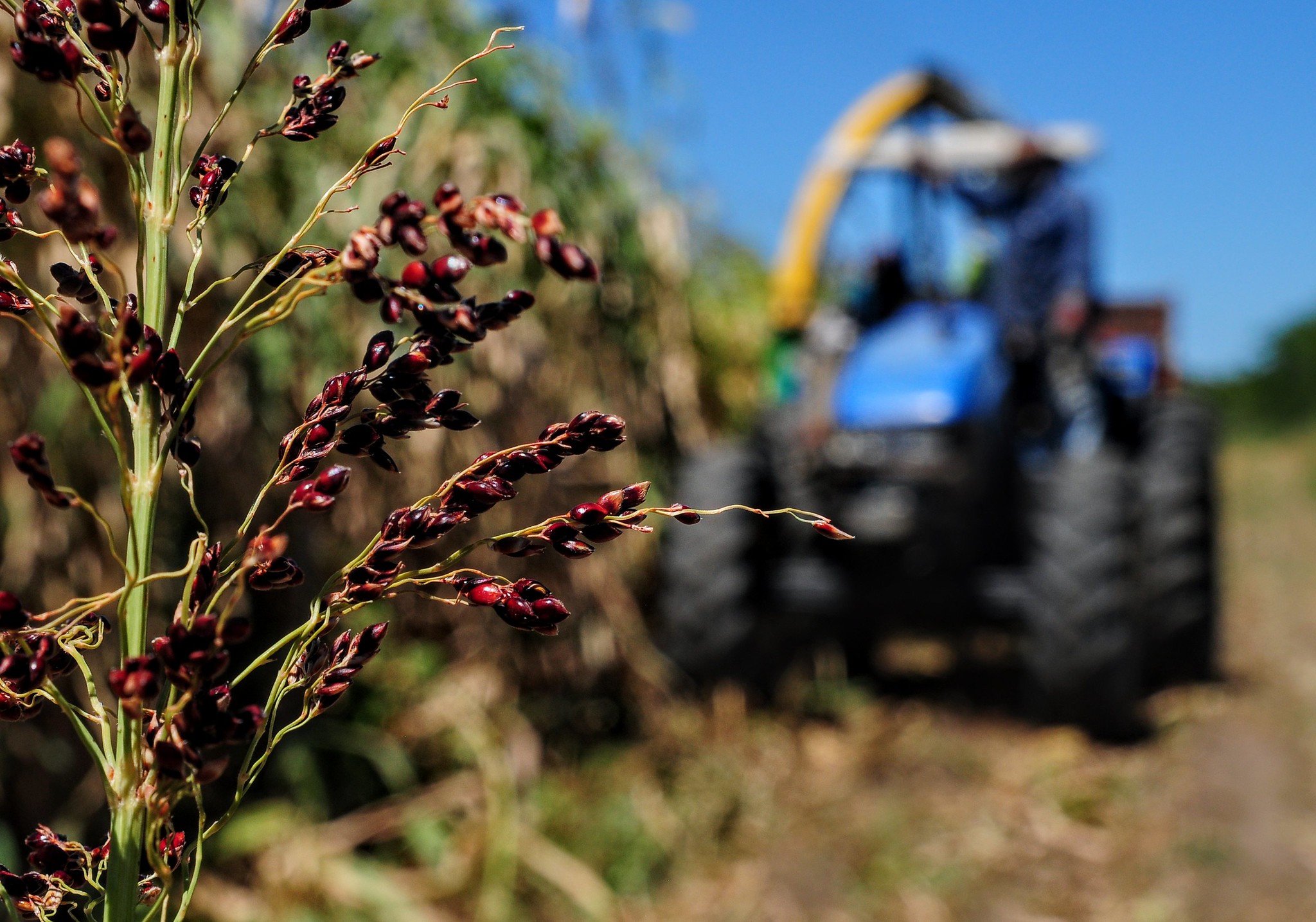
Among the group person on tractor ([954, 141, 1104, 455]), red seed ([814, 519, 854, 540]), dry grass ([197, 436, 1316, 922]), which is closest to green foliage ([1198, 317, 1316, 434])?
person on tractor ([954, 141, 1104, 455])

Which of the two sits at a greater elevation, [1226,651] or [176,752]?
[176,752]

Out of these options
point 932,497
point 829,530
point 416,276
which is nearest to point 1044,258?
point 932,497

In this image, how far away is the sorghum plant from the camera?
0.56 metres

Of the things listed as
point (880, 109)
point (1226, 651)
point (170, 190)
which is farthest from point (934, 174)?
point (170, 190)

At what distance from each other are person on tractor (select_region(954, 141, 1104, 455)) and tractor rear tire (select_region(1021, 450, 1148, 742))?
554 mm

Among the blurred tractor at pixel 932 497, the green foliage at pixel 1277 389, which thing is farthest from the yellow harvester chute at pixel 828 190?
the green foliage at pixel 1277 389

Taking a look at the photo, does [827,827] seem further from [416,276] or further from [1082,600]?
[416,276]

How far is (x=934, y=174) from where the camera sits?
614 centimetres

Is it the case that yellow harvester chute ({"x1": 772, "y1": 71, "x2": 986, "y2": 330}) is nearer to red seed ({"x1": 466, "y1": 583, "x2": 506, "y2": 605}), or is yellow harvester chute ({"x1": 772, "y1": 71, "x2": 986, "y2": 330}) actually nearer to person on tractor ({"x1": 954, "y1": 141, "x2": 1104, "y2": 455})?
person on tractor ({"x1": 954, "y1": 141, "x2": 1104, "y2": 455})

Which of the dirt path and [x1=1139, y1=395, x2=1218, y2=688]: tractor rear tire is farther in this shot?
[x1=1139, y1=395, x2=1218, y2=688]: tractor rear tire

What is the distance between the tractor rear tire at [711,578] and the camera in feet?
17.8

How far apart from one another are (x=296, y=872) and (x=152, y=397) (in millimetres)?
3375

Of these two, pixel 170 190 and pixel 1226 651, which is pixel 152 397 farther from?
pixel 1226 651

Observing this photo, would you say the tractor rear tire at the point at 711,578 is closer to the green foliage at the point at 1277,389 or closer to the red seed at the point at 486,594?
the red seed at the point at 486,594
